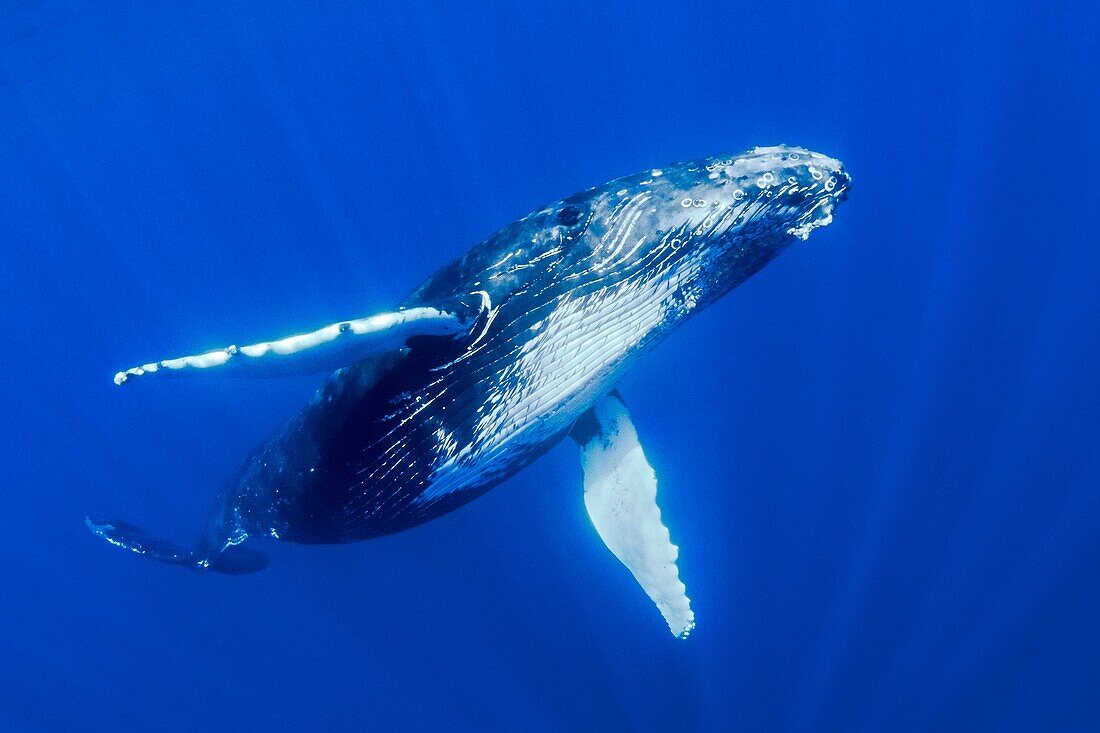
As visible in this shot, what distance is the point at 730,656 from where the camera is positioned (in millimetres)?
10719

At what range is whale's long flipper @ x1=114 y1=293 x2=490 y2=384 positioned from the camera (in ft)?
10.6

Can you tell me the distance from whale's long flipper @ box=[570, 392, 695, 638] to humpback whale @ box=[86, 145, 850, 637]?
1055 millimetres

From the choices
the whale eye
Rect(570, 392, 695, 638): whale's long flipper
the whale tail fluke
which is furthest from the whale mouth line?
the whale tail fluke

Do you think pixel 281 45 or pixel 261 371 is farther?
pixel 281 45

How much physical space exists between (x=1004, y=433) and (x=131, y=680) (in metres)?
17.7

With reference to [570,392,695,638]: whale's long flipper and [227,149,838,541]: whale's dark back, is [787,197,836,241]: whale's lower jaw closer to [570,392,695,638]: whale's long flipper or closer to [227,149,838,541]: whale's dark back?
[227,149,838,541]: whale's dark back

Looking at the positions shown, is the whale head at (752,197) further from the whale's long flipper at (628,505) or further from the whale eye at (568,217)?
the whale's long flipper at (628,505)

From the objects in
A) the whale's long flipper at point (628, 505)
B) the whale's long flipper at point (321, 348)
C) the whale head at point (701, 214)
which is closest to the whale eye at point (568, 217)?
the whale head at point (701, 214)

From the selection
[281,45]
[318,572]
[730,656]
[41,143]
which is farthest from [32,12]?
[730,656]

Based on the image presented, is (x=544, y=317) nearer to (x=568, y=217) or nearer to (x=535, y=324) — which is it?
(x=535, y=324)

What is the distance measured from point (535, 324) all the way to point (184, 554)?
22.8ft

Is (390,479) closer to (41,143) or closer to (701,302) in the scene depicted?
(701,302)

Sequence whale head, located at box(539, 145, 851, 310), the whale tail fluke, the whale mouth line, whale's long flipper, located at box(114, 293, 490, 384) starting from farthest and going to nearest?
the whale tail fluke, the whale mouth line, whale head, located at box(539, 145, 851, 310), whale's long flipper, located at box(114, 293, 490, 384)

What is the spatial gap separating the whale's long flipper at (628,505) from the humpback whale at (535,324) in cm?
105
